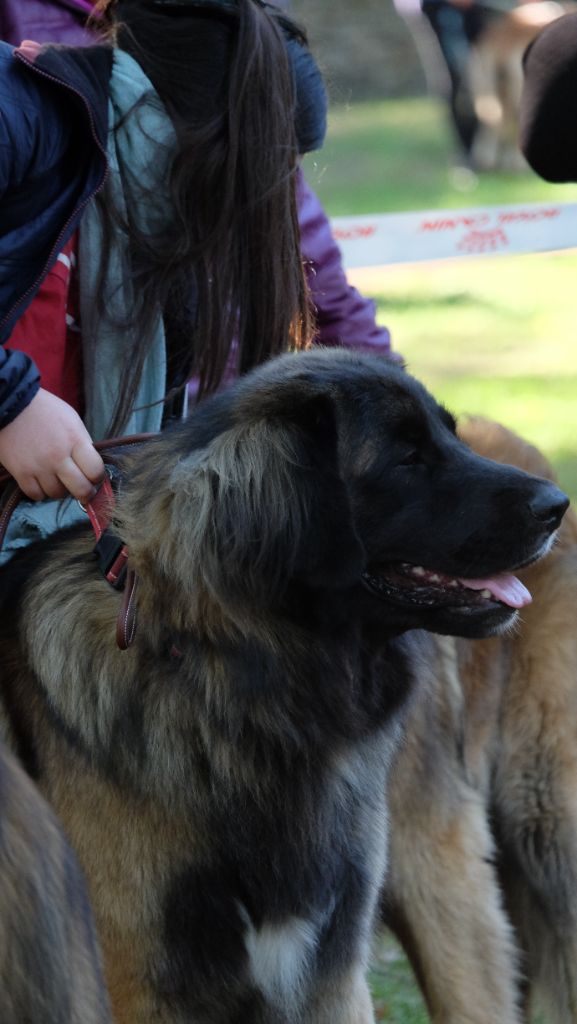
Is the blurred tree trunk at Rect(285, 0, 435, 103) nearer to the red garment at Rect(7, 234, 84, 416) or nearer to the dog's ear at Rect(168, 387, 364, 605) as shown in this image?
the red garment at Rect(7, 234, 84, 416)

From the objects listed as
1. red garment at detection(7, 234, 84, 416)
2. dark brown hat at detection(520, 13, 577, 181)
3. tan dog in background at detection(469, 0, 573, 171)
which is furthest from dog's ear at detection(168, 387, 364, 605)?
tan dog in background at detection(469, 0, 573, 171)

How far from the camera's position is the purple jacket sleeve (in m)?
3.37

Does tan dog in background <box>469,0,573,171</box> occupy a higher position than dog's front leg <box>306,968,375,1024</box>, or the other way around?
dog's front leg <box>306,968,375,1024</box>

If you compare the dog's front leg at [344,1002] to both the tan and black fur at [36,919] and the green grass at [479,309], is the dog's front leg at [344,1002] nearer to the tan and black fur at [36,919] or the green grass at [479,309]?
the tan and black fur at [36,919]

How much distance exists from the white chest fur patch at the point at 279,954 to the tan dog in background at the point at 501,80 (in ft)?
35.7

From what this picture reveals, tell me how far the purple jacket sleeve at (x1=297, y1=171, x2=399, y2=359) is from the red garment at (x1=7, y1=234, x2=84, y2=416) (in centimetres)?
65

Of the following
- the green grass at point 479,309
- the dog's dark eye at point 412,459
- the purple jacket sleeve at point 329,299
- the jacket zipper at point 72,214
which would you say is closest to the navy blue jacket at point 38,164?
the jacket zipper at point 72,214

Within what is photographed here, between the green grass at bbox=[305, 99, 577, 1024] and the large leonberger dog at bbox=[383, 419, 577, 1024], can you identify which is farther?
the green grass at bbox=[305, 99, 577, 1024]

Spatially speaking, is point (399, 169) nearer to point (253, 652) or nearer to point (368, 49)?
point (368, 49)

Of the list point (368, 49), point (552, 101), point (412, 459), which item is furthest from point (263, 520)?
point (368, 49)

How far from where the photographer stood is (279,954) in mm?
2410

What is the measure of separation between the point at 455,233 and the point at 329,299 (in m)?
4.68

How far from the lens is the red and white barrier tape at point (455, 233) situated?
7.51 metres

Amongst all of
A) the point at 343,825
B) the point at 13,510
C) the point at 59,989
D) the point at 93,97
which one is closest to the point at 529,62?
the point at 93,97
